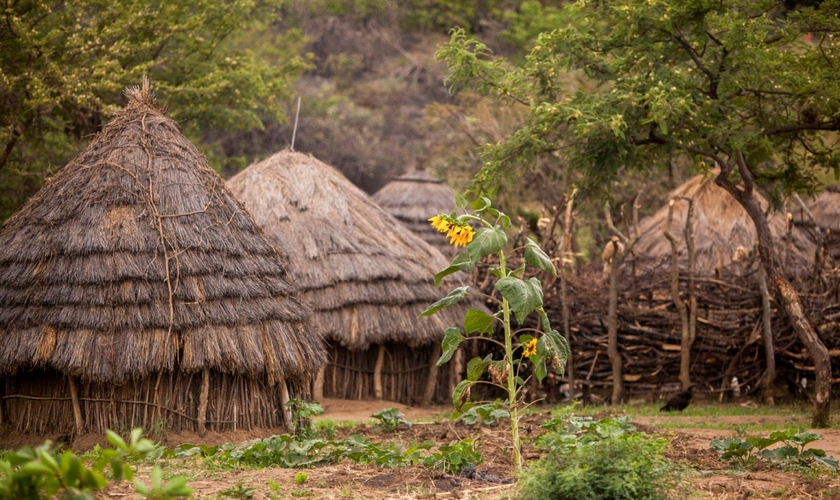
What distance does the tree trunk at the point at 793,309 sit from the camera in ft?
27.8

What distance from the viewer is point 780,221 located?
1474 cm

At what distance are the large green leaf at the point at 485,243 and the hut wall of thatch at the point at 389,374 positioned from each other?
7.22m

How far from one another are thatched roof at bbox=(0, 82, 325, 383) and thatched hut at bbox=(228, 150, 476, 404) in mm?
3377

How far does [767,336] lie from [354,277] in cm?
535

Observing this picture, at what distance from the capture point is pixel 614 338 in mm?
11422

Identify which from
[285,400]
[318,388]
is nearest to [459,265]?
[285,400]

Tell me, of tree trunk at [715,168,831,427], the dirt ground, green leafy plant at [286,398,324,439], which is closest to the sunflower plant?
the dirt ground

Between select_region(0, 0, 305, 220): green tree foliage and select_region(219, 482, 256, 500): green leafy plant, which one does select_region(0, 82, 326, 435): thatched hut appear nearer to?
select_region(219, 482, 256, 500): green leafy plant

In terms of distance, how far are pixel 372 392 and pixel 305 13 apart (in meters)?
20.8

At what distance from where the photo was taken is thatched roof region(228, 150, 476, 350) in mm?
11891

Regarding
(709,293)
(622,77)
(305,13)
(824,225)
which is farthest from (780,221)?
(305,13)

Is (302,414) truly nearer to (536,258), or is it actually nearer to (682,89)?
(536,258)

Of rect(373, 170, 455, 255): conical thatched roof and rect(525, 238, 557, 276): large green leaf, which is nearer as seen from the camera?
rect(525, 238, 557, 276): large green leaf

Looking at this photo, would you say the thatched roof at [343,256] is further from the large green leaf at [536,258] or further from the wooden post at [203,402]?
the large green leaf at [536,258]
